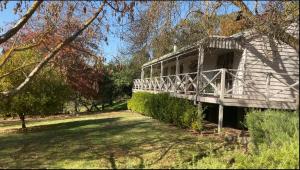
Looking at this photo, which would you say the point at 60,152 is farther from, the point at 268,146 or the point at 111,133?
the point at 268,146

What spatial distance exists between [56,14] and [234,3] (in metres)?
7.59

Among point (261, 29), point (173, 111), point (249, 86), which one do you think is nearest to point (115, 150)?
point (173, 111)

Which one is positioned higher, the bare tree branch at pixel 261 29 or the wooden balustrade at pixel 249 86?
the bare tree branch at pixel 261 29

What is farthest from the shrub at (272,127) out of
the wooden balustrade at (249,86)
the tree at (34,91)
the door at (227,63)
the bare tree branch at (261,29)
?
the tree at (34,91)

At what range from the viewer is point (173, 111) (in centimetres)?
1725

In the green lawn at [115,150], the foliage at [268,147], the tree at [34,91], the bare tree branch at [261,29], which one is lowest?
the green lawn at [115,150]

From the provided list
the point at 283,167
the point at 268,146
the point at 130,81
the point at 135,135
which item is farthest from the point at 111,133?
the point at 130,81

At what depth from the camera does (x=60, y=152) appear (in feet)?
39.7

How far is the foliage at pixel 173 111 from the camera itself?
15500 millimetres

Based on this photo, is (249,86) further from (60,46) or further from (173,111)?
(60,46)

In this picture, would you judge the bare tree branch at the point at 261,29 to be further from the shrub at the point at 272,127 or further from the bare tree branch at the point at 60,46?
the bare tree branch at the point at 60,46

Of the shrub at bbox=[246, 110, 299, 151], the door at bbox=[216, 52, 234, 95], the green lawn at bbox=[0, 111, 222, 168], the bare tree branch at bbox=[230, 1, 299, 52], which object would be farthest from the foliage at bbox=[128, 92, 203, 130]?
the shrub at bbox=[246, 110, 299, 151]

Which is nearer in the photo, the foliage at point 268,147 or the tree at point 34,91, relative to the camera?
the foliage at point 268,147

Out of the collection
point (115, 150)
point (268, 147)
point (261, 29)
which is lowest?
point (115, 150)
